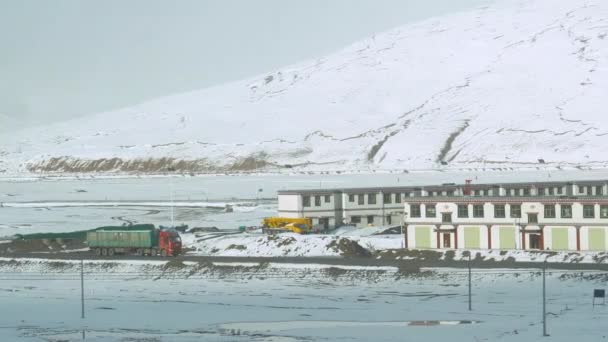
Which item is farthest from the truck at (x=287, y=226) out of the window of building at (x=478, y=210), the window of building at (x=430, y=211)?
the window of building at (x=478, y=210)

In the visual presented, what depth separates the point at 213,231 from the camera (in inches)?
3098

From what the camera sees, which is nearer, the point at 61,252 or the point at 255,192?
the point at 61,252

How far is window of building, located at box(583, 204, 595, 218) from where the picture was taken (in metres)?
60.1

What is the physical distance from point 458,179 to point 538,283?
96855 mm

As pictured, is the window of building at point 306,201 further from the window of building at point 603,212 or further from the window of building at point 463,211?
the window of building at point 603,212

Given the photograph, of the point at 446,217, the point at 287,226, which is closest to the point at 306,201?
the point at 287,226

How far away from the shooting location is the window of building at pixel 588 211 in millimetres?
60081

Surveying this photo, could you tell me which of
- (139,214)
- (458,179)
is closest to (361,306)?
(139,214)

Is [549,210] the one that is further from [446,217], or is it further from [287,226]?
[287,226]

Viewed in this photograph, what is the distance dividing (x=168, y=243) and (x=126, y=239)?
2.63 m

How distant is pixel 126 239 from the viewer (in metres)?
66.0

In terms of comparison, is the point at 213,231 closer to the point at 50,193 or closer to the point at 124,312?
the point at 124,312

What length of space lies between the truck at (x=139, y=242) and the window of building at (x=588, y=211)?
22027 millimetres

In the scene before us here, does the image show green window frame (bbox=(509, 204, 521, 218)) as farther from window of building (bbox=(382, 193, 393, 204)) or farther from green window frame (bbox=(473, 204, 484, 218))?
window of building (bbox=(382, 193, 393, 204))
